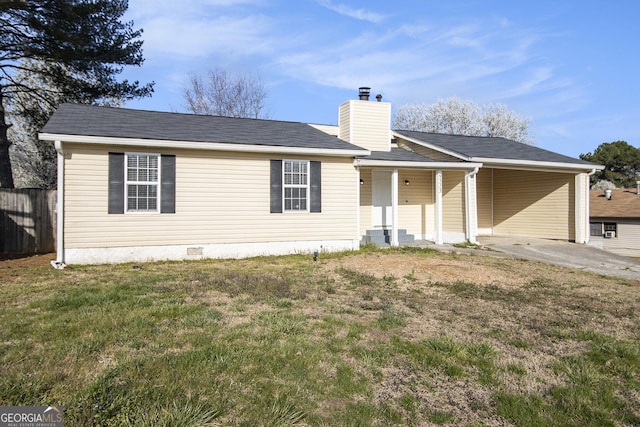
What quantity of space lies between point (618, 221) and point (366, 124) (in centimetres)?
1862

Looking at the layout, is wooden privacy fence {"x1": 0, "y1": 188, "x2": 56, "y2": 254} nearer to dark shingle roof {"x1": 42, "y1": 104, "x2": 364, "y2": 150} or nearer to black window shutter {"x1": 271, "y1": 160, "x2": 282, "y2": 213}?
dark shingle roof {"x1": 42, "y1": 104, "x2": 364, "y2": 150}

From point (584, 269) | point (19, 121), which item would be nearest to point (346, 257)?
point (584, 269)

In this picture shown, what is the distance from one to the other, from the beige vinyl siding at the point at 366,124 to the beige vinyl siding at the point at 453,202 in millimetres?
2382

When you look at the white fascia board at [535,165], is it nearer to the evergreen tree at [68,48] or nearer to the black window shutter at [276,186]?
the black window shutter at [276,186]

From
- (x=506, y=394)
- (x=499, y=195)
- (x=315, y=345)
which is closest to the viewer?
(x=506, y=394)

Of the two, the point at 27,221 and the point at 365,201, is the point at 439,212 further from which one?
the point at 27,221

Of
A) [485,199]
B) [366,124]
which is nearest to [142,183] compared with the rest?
[366,124]

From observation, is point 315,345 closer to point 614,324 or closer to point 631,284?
point 614,324

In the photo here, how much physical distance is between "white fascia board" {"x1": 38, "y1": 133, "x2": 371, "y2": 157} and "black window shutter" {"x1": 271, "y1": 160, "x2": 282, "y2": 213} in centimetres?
40

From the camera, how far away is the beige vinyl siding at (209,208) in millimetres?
10062

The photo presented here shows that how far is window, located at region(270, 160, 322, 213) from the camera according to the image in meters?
12.0

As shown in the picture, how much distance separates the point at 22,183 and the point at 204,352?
23491 millimetres

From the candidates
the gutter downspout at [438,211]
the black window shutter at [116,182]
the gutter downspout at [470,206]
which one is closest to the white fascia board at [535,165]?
the gutter downspout at [470,206]

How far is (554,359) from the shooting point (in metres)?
4.56
